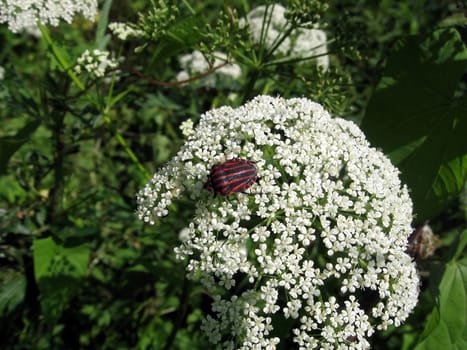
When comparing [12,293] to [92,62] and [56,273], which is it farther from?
[92,62]

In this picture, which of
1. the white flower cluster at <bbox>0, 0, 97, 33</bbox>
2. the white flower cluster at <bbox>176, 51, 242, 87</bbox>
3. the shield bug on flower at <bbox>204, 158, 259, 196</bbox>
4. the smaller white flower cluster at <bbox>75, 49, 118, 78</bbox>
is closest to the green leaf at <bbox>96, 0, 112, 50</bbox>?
the white flower cluster at <bbox>0, 0, 97, 33</bbox>

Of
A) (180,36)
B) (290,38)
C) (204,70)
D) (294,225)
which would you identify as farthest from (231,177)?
(204,70)

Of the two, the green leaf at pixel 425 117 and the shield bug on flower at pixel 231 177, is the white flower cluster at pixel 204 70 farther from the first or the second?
the shield bug on flower at pixel 231 177

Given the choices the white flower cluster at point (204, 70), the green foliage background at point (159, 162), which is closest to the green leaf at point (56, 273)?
the green foliage background at point (159, 162)

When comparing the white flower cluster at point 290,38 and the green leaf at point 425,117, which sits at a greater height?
the white flower cluster at point 290,38

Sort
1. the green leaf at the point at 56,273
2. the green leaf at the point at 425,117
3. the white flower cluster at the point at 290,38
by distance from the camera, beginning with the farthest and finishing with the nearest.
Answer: the white flower cluster at the point at 290,38
the green leaf at the point at 56,273
the green leaf at the point at 425,117

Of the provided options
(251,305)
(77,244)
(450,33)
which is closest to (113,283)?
(77,244)

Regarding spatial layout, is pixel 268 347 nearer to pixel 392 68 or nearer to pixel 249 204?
pixel 249 204
